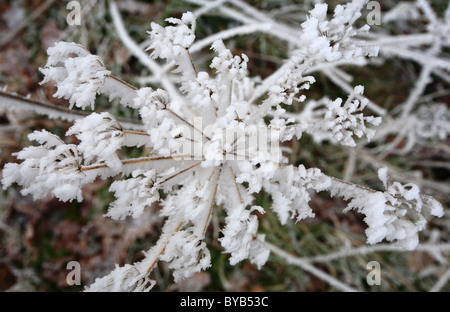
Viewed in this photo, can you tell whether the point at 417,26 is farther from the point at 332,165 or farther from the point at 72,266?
the point at 72,266

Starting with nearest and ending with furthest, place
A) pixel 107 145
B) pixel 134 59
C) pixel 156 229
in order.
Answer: pixel 107 145 → pixel 156 229 → pixel 134 59

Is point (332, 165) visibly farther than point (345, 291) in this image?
Yes

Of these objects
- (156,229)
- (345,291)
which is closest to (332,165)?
(345,291)

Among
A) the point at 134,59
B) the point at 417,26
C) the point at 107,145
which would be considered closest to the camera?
the point at 107,145

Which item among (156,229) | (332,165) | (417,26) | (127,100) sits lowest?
(156,229)
